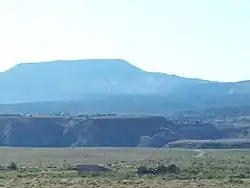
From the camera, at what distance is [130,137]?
13225 cm

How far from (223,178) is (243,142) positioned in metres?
70.6

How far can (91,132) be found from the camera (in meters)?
131

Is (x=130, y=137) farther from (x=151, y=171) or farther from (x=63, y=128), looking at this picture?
(x=151, y=171)

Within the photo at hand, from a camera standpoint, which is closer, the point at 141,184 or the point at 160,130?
the point at 141,184

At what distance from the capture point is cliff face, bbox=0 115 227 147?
5039 inches

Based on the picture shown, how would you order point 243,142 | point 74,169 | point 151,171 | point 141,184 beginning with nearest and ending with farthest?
point 141,184 → point 151,171 → point 74,169 → point 243,142

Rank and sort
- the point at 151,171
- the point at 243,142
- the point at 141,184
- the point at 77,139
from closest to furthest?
the point at 141,184, the point at 151,171, the point at 243,142, the point at 77,139

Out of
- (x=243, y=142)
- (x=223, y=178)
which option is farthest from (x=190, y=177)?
(x=243, y=142)

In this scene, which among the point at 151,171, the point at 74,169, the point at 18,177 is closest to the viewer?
the point at 18,177

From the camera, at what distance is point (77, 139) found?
426 feet

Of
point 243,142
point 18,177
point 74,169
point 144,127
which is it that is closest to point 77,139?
point 144,127

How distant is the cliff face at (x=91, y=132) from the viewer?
128000mm

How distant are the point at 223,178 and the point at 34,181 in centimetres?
1349

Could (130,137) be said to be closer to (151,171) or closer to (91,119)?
(91,119)
